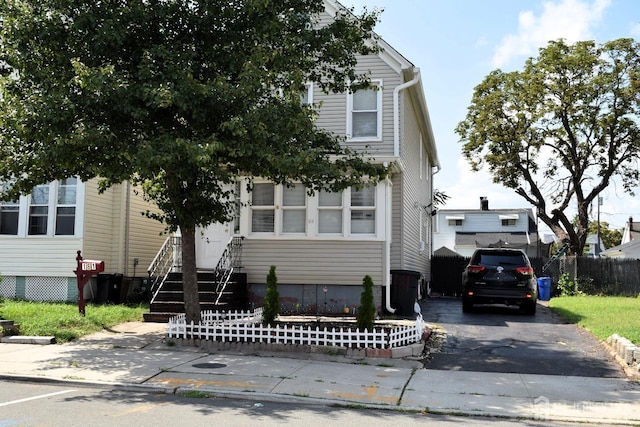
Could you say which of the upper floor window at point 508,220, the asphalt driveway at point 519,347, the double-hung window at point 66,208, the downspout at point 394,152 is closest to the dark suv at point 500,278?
the asphalt driveway at point 519,347

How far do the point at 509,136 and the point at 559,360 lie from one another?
19.7 metres

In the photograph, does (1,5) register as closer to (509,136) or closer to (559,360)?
(559,360)

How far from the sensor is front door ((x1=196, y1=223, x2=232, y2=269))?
15.7 m

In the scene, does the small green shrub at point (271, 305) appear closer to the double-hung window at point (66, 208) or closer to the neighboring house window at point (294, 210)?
the neighboring house window at point (294, 210)

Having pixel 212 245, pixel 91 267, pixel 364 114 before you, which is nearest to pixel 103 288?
pixel 212 245

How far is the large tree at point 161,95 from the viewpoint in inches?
359

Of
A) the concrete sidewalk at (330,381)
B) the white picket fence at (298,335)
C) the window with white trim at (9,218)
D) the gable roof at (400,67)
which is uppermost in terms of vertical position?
the gable roof at (400,67)

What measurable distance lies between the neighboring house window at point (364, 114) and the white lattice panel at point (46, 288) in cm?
906

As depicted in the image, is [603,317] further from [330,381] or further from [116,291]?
[116,291]

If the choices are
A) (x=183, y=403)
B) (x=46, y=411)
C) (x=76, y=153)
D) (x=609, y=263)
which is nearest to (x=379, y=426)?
(x=183, y=403)

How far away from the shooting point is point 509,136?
27.9 meters

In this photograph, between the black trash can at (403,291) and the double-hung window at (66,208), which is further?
the double-hung window at (66,208)

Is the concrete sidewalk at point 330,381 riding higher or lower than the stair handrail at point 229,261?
lower

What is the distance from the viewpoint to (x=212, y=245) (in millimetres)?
15805
